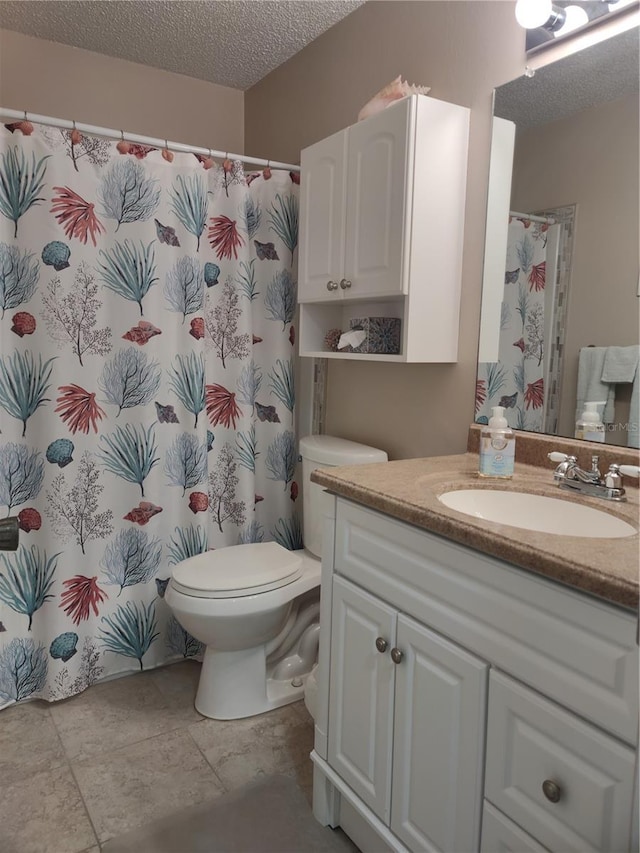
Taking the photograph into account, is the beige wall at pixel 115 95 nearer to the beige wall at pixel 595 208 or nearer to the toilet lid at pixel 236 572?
the beige wall at pixel 595 208

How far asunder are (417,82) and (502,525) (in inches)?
59.9

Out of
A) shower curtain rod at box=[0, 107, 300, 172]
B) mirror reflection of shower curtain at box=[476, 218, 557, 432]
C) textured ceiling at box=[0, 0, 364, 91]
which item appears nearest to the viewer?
mirror reflection of shower curtain at box=[476, 218, 557, 432]

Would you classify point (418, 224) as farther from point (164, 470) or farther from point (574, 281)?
point (164, 470)

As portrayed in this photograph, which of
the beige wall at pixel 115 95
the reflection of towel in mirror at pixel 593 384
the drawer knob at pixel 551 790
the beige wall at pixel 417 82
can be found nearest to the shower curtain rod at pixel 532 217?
the beige wall at pixel 417 82

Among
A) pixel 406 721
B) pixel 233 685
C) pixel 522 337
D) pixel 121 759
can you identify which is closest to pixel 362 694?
pixel 406 721

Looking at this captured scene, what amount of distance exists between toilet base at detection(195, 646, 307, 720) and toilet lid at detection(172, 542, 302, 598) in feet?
0.84

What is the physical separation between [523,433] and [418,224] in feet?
2.13

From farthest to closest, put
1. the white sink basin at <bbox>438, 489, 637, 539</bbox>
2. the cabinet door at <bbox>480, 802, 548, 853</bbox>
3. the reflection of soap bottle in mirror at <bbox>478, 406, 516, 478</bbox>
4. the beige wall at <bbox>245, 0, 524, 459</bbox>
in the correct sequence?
1. the beige wall at <bbox>245, 0, 524, 459</bbox>
2. the reflection of soap bottle in mirror at <bbox>478, 406, 516, 478</bbox>
3. the white sink basin at <bbox>438, 489, 637, 539</bbox>
4. the cabinet door at <bbox>480, 802, 548, 853</bbox>

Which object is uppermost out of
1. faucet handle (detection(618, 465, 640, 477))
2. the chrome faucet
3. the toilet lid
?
faucet handle (detection(618, 465, 640, 477))

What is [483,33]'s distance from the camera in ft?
5.69

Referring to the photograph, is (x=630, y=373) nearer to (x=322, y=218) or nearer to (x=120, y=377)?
(x=322, y=218)

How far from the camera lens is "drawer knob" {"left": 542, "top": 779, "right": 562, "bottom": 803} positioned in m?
0.97

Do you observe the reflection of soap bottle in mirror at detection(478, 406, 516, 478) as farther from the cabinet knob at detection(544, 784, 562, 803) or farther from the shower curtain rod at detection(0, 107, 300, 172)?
the shower curtain rod at detection(0, 107, 300, 172)

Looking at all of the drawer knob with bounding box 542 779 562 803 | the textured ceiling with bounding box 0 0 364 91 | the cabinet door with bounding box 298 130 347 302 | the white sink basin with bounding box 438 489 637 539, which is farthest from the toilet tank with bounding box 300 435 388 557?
the textured ceiling with bounding box 0 0 364 91
